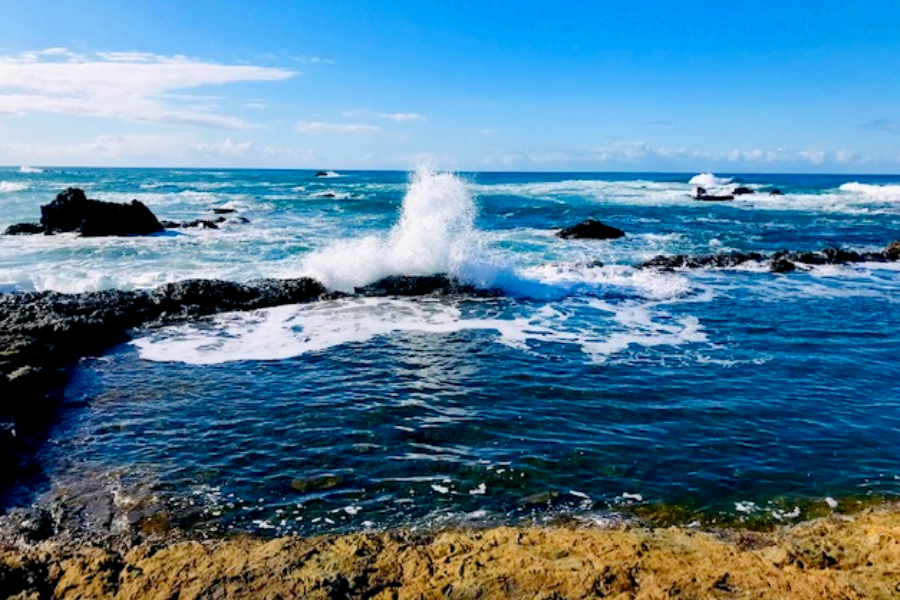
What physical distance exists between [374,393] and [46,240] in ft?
78.9

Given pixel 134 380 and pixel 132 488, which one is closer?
pixel 132 488

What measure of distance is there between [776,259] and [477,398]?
18414 mm

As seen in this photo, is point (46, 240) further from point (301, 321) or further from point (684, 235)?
point (684, 235)

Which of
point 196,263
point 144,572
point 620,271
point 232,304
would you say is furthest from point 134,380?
point 620,271

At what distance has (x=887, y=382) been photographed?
10.8 metres

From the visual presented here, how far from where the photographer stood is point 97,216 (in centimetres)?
2948

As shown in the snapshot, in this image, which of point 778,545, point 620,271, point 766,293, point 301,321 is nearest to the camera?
point 778,545

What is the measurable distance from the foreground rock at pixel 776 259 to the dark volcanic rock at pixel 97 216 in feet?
75.9

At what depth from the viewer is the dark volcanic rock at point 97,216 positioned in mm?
29534

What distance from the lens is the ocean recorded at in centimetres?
686

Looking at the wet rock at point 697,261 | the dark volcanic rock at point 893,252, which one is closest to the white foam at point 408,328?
the wet rock at point 697,261

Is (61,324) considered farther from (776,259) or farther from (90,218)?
(776,259)

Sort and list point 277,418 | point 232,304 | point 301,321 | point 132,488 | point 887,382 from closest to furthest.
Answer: point 132,488
point 277,418
point 887,382
point 301,321
point 232,304

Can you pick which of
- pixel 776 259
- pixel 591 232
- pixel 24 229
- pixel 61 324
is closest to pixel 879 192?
pixel 591 232
